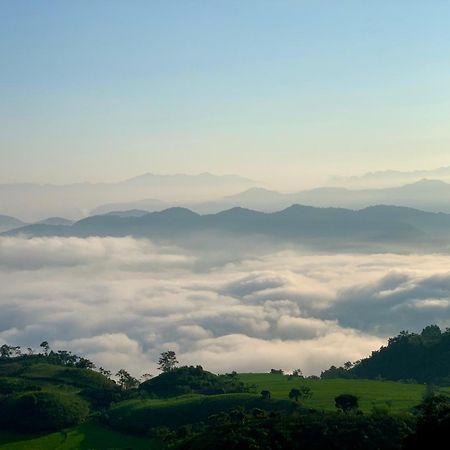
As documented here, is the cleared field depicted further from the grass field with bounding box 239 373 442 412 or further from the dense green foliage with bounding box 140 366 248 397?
the dense green foliage with bounding box 140 366 248 397

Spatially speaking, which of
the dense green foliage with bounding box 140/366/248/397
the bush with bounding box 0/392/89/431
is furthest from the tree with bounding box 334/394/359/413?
the bush with bounding box 0/392/89/431

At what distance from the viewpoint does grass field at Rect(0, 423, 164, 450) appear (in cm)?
9312

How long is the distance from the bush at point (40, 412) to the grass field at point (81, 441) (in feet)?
5.95

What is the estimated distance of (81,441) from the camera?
9556 centimetres

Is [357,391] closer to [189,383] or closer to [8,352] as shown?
[189,383]

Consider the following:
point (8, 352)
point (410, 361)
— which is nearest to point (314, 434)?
point (410, 361)

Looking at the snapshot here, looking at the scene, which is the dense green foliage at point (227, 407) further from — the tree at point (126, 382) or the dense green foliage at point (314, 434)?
the tree at point (126, 382)

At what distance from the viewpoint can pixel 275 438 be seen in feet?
209

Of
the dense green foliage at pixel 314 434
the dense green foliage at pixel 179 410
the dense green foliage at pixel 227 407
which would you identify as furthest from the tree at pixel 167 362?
the dense green foliage at pixel 314 434

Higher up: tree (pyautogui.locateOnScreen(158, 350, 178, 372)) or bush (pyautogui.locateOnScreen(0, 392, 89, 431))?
tree (pyautogui.locateOnScreen(158, 350, 178, 372))

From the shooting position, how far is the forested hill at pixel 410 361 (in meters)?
132

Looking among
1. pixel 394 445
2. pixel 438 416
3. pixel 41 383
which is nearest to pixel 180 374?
pixel 41 383

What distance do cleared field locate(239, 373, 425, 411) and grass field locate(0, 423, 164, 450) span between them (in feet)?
74.2

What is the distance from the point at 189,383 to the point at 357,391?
32.9 meters
